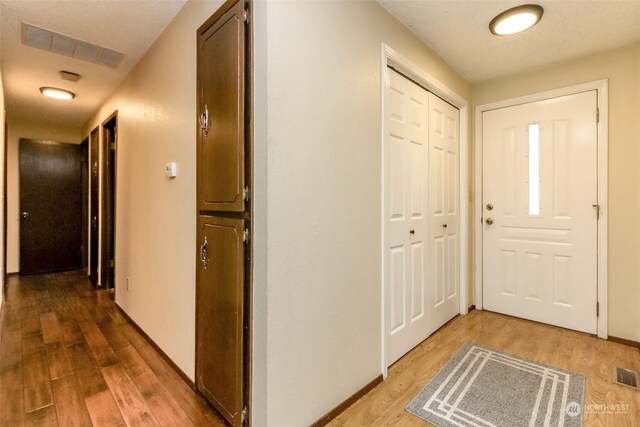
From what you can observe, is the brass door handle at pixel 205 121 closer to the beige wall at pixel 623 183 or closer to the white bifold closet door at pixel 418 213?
the white bifold closet door at pixel 418 213

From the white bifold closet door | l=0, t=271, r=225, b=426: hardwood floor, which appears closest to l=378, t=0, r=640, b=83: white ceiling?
the white bifold closet door

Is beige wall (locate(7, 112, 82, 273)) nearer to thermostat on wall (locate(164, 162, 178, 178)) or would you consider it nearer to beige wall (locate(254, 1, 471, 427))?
thermostat on wall (locate(164, 162, 178, 178))

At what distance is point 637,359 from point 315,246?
8.61 ft

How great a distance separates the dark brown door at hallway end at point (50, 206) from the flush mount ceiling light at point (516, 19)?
6178mm

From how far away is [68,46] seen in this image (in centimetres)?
243

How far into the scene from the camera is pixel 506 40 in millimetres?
2355

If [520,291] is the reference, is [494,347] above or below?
below

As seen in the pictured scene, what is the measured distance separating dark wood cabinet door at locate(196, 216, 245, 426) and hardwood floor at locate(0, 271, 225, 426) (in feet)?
0.65

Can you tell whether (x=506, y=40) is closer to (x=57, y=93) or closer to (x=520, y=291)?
(x=520, y=291)

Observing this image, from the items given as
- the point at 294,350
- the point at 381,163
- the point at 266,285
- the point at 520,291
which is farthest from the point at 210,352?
the point at 520,291

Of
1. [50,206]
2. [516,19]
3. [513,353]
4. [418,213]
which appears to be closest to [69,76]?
[50,206]

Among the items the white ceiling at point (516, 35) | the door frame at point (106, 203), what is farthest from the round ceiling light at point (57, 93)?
the white ceiling at point (516, 35)

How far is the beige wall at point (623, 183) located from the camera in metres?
2.39

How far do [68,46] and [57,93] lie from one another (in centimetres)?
136
